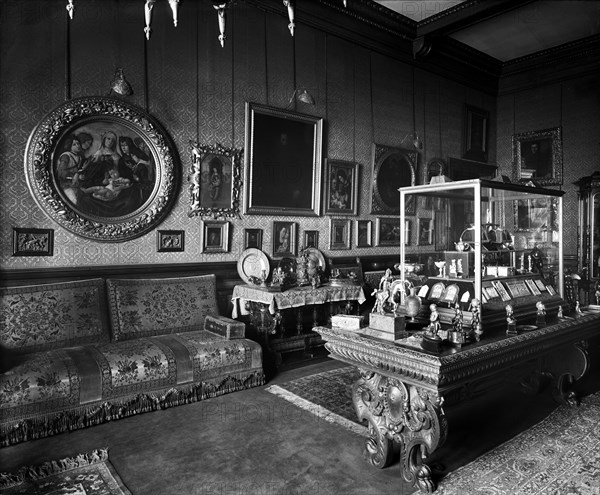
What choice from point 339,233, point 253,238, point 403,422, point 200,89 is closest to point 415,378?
point 403,422

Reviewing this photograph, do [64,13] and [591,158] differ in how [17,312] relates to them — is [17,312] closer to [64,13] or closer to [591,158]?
[64,13]

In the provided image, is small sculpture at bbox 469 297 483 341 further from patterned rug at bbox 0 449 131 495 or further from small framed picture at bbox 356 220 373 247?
small framed picture at bbox 356 220 373 247

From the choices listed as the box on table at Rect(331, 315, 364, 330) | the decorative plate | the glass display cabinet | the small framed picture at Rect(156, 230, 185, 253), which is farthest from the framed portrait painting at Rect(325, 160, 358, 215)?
the box on table at Rect(331, 315, 364, 330)

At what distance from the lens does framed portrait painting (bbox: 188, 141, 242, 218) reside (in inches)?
239

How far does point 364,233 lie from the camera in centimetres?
815

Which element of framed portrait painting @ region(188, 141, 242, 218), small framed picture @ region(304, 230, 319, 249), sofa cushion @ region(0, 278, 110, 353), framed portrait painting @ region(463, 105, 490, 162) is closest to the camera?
sofa cushion @ region(0, 278, 110, 353)

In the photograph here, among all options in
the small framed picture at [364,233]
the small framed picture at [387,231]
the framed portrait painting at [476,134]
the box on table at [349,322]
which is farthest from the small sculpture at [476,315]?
the framed portrait painting at [476,134]

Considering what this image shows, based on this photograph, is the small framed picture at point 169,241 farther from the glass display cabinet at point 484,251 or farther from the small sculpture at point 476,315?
the small sculpture at point 476,315

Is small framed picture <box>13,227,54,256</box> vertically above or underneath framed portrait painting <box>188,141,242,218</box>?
underneath

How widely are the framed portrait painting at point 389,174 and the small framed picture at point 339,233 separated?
0.76 m

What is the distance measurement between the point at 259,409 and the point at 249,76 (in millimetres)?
4454

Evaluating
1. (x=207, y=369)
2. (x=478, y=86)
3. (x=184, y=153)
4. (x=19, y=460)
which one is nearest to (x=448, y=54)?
(x=478, y=86)

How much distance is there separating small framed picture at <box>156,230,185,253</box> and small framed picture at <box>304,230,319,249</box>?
79.6 inches

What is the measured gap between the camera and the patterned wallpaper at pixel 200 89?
191 inches
